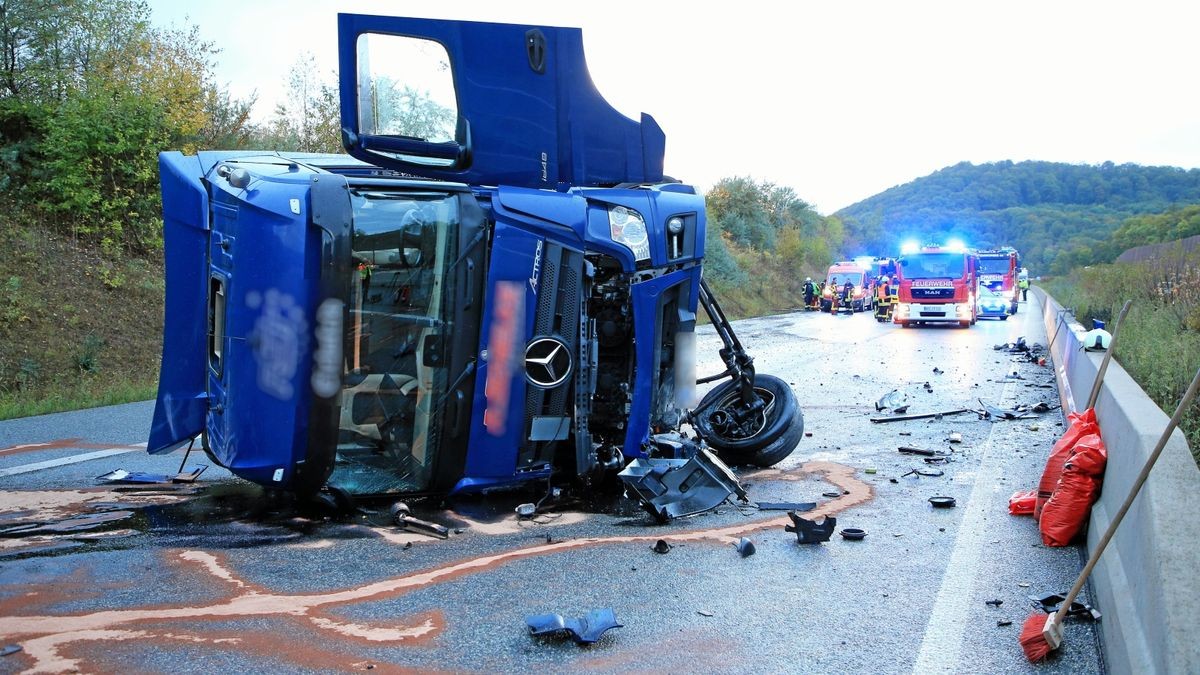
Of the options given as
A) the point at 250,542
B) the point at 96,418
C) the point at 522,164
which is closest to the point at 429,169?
the point at 522,164

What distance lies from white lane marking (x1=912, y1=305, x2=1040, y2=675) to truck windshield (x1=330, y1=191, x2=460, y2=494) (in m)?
2.60

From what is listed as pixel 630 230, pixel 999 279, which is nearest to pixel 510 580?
pixel 630 230

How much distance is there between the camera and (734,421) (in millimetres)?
7332

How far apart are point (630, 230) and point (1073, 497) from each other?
2.75m

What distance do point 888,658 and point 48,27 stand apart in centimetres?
2148

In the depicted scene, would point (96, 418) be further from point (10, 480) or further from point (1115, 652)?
point (1115, 652)

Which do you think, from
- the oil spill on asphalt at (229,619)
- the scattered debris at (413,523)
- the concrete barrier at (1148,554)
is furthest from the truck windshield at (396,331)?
the concrete barrier at (1148,554)

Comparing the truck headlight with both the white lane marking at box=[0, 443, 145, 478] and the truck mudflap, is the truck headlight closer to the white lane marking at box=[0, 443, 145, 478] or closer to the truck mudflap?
the truck mudflap

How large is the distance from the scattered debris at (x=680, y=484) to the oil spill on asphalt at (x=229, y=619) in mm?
1295

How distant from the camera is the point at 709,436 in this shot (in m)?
7.17

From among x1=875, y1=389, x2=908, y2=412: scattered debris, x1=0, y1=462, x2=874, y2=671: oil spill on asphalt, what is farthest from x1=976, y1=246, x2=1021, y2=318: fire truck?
x1=0, y1=462, x2=874, y2=671: oil spill on asphalt

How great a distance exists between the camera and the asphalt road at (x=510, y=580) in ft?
11.5

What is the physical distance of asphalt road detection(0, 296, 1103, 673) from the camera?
350cm

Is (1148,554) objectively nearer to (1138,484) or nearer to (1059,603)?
Answer: (1138,484)
